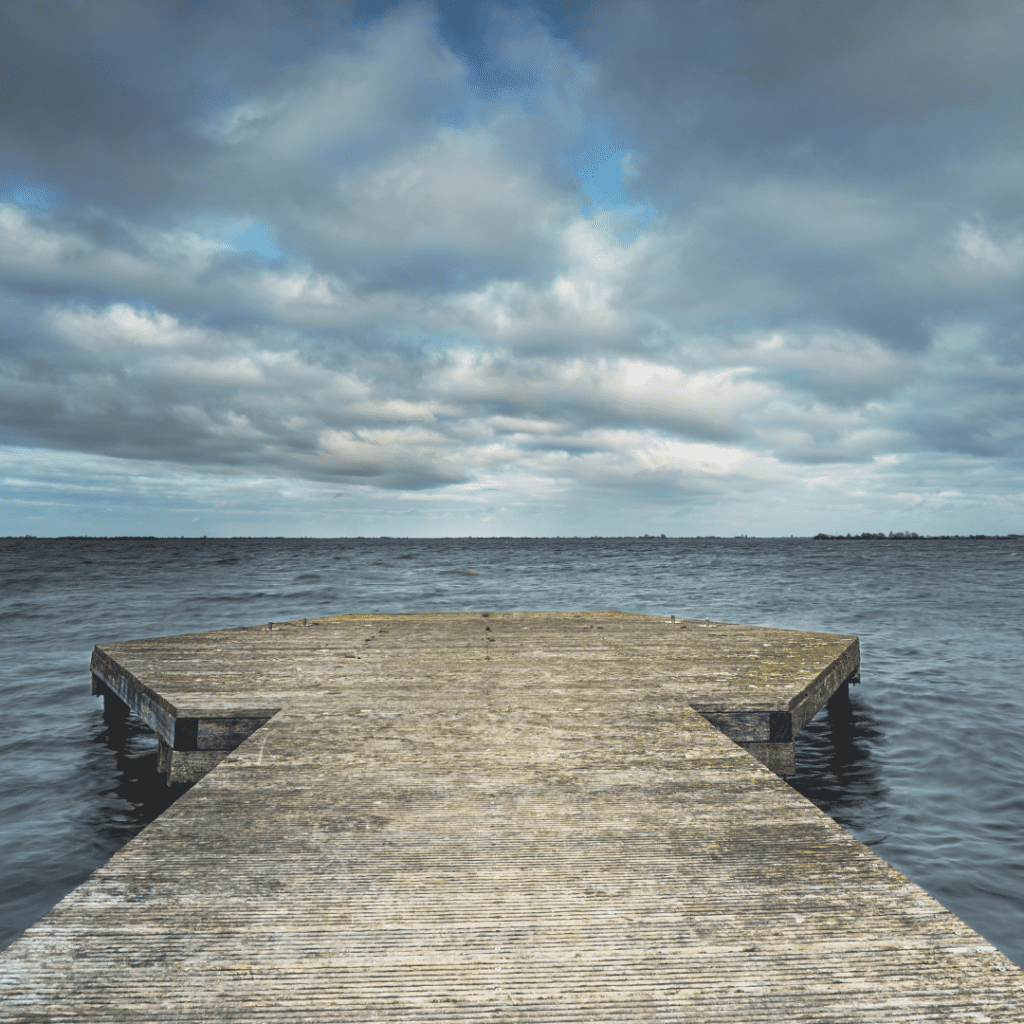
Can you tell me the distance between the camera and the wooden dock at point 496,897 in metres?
2.03

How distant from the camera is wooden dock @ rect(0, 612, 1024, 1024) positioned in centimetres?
203

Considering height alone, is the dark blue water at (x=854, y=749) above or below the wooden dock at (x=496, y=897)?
below

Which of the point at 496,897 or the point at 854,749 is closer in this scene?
the point at 496,897

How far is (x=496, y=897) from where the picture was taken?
2.58 m

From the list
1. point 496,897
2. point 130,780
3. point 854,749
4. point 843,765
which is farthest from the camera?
point 854,749

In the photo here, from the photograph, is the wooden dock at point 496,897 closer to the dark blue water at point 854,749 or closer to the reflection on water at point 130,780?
the reflection on water at point 130,780

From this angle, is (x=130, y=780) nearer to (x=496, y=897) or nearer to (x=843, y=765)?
(x=496, y=897)

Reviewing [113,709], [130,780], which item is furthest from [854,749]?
[113,709]

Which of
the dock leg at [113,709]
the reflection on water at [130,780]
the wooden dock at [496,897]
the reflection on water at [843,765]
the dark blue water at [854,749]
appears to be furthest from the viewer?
the dock leg at [113,709]

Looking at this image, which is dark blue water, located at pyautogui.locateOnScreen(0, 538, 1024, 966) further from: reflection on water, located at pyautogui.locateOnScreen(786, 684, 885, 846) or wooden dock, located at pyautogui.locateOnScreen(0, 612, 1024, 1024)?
wooden dock, located at pyautogui.locateOnScreen(0, 612, 1024, 1024)

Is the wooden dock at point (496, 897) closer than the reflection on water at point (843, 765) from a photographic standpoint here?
Yes

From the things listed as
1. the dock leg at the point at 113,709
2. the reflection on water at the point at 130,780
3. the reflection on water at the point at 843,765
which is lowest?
the reflection on water at the point at 130,780

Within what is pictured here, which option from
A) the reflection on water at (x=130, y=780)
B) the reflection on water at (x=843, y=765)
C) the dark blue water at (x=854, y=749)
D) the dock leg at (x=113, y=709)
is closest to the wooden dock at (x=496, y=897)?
the reflection on water at (x=130, y=780)

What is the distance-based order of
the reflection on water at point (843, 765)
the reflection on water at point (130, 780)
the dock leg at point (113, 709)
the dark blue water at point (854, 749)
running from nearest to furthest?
the dark blue water at point (854, 749) → the reflection on water at point (130, 780) → the reflection on water at point (843, 765) → the dock leg at point (113, 709)
